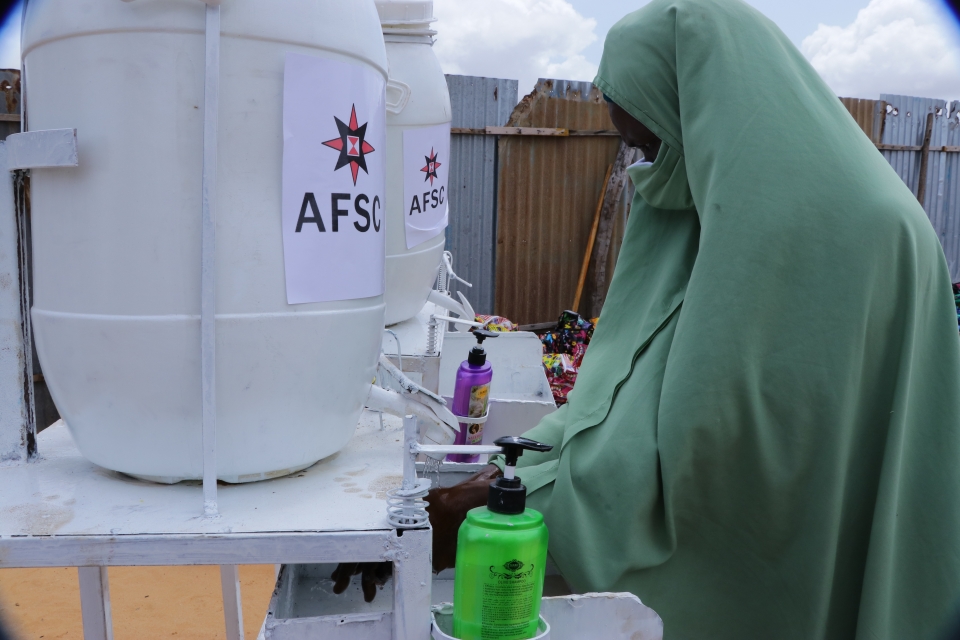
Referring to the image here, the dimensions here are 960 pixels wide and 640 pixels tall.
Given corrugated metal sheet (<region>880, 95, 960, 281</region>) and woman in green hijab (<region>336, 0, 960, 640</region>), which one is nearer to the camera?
A: woman in green hijab (<region>336, 0, 960, 640</region>)

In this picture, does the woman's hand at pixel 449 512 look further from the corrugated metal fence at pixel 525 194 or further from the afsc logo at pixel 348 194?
the corrugated metal fence at pixel 525 194

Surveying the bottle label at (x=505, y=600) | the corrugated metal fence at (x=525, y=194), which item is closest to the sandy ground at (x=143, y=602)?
the bottle label at (x=505, y=600)

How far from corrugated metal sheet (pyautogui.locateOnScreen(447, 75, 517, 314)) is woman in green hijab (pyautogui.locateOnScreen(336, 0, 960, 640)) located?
4986 mm

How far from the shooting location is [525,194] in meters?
6.40

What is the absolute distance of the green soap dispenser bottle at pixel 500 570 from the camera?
0.92 metres

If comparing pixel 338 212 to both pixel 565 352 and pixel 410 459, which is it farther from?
pixel 565 352

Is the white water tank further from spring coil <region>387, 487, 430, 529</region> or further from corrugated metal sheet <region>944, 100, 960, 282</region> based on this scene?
corrugated metal sheet <region>944, 100, 960, 282</region>

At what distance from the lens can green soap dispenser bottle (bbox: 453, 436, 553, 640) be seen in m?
0.92

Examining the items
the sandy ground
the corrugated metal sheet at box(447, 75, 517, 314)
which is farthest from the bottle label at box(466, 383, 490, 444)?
the corrugated metal sheet at box(447, 75, 517, 314)

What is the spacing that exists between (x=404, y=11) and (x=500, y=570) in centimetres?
225

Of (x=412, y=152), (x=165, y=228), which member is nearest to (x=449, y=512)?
(x=165, y=228)

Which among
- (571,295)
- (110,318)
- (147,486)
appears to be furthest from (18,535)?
(571,295)

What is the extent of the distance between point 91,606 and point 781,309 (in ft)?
4.78

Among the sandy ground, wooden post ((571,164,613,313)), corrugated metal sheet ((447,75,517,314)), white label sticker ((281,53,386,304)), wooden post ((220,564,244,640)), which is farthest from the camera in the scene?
wooden post ((571,164,613,313))
